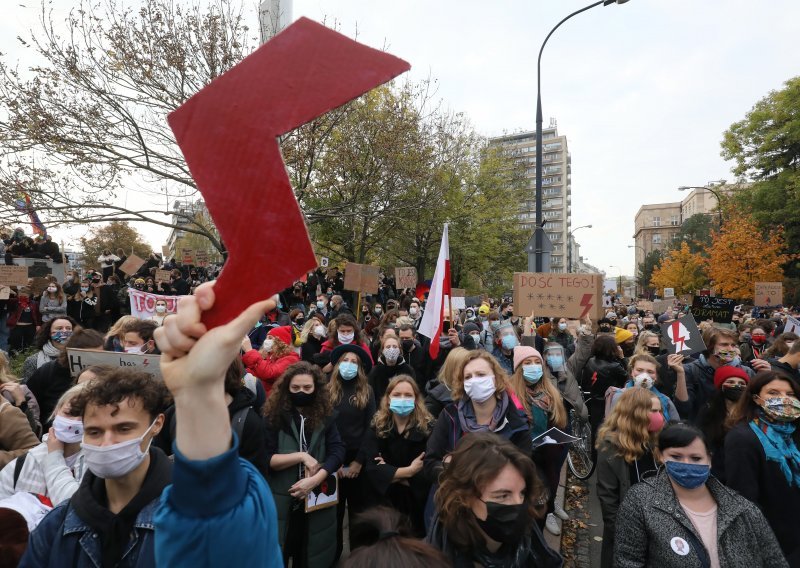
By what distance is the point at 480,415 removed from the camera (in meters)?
3.64

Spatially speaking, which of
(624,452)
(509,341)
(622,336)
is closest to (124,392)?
(624,452)

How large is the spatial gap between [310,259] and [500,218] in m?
28.9

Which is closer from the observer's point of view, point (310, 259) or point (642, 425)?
point (310, 259)

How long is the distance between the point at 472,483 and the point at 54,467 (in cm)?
194

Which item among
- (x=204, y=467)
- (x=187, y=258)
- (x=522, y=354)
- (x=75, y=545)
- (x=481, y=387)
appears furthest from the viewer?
(x=187, y=258)

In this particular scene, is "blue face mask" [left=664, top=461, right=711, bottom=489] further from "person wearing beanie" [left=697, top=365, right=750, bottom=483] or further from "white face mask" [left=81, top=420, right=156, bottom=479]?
"white face mask" [left=81, top=420, right=156, bottom=479]

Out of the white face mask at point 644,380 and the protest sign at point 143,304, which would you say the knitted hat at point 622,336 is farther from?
the protest sign at point 143,304

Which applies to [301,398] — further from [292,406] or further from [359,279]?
[359,279]

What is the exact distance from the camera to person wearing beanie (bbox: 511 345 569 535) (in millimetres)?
4398

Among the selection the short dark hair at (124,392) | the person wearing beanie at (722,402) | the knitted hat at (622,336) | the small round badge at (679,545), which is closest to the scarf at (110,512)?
the short dark hair at (124,392)

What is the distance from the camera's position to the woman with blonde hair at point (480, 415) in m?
3.53

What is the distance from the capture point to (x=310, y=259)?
963mm

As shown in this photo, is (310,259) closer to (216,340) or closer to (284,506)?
(216,340)

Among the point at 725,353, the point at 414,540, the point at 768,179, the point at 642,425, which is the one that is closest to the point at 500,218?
the point at 768,179
